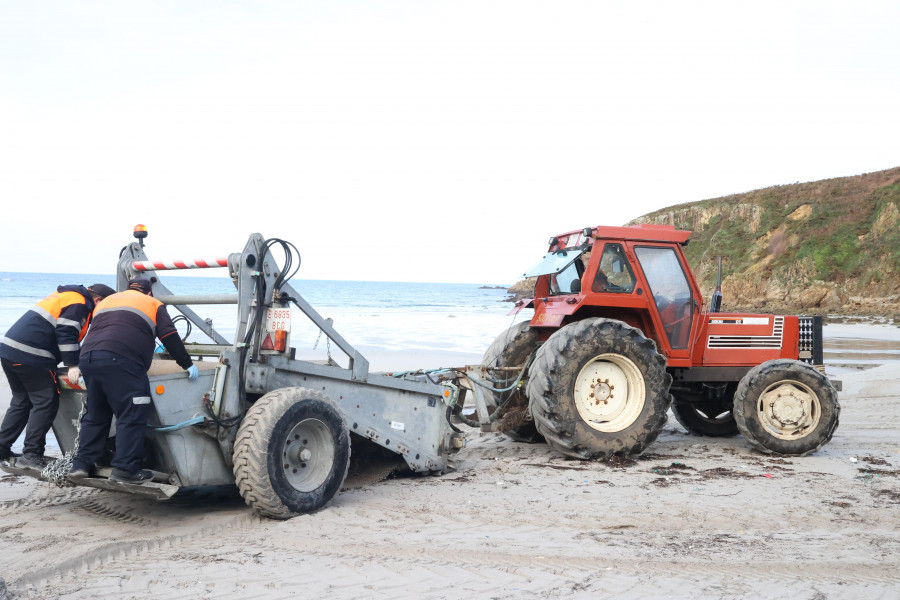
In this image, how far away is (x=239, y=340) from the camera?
536 centimetres

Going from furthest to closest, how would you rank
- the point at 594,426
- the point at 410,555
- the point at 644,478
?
the point at 594,426 < the point at 644,478 < the point at 410,555

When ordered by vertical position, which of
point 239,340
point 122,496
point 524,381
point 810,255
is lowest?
point 122,496

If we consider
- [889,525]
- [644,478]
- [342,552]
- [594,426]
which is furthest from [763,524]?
[342,552]

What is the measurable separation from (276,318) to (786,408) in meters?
5.25

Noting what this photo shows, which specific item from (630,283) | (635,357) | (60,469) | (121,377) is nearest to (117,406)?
(121,377)

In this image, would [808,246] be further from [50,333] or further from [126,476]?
[126,476]

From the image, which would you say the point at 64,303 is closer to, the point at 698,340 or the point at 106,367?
the point at 106,367

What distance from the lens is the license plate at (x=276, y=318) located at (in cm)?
555

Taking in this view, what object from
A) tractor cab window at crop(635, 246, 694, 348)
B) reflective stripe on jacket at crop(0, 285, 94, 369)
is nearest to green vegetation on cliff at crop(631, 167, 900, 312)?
tractor cab window at crop(635, 246, 694, 348)

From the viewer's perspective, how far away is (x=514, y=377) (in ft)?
27.1

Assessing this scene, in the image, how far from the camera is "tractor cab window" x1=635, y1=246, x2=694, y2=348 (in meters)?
7.91

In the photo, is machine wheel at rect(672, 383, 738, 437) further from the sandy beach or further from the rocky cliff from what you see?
the rocky cliff

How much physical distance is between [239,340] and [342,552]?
169 cm

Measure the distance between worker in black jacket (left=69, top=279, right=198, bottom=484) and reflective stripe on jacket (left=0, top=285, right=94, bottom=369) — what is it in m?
0.42
